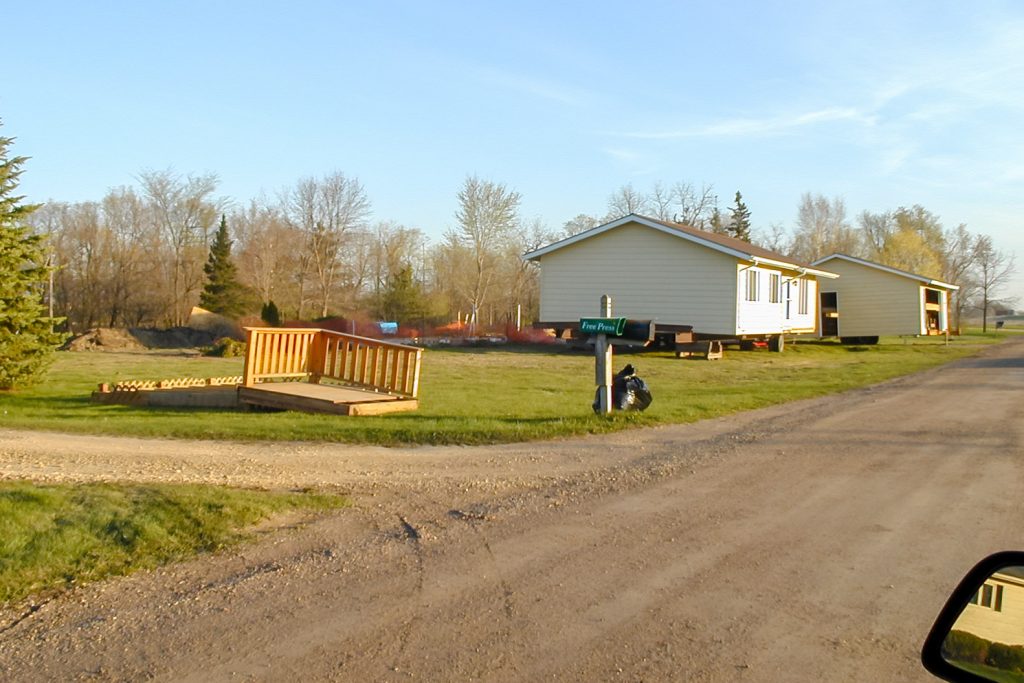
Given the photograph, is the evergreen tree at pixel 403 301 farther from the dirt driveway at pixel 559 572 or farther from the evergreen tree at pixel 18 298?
the dirt driveway at pixel 559 572

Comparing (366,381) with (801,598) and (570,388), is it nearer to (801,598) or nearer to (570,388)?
(570,388)

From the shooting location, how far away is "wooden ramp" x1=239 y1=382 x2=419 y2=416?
1355 centimetres

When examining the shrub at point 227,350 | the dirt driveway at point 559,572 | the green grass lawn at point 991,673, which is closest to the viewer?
the green grass lawn at point 991,673

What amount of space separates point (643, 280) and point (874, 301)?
50.4 feet

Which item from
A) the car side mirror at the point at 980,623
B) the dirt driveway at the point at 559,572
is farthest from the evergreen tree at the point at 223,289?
the car side mirror at the point at 980,623

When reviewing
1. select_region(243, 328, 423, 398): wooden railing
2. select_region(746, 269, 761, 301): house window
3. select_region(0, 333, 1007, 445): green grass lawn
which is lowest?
select_region(0, 333, 1007, 445): green grass lawn

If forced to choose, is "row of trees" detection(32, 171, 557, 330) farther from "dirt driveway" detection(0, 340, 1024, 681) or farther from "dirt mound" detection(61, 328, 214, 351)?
"dirt driveway" detection(0, 340, 1024, 681)

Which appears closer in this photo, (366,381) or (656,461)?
(656,461)

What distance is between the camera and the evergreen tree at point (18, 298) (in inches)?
661

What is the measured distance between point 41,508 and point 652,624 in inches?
194

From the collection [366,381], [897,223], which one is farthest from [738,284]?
[897,223]

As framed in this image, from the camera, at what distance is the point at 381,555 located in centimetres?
630

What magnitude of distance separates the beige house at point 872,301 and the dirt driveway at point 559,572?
31.1 m

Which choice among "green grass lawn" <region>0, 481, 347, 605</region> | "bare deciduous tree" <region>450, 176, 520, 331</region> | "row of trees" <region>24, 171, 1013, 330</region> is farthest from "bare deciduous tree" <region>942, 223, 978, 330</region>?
"green grass lawn" <region>0, 481, 347, 605</region>
